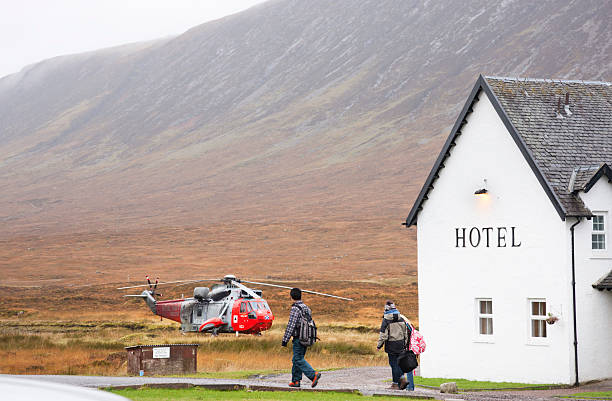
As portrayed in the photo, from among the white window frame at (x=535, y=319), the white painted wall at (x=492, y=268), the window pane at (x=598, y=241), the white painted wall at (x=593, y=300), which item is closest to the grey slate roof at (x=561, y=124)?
the white painted wall at (x=492, y=268)

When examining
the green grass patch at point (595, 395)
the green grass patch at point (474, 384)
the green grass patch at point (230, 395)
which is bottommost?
the green grass patch at point (474, 384)

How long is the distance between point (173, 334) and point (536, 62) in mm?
153174

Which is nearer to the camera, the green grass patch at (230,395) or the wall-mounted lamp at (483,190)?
the green grass patch at (230,395)

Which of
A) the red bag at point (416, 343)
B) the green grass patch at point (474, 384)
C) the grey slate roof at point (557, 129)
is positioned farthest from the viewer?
the grey slate roof at point (557, 129)

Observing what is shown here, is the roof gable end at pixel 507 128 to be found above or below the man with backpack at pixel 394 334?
above

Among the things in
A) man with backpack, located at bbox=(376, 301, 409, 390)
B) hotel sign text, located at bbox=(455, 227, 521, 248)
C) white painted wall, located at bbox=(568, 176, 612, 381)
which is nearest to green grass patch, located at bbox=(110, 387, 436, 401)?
man with backpack, located at bbox=(376, 301, 409, 390)

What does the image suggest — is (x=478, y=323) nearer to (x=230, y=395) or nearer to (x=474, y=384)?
(x=474, y=384)

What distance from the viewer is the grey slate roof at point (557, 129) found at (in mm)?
25656

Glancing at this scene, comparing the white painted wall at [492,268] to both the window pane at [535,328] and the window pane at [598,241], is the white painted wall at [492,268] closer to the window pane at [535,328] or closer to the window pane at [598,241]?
the window pane at [535,328]

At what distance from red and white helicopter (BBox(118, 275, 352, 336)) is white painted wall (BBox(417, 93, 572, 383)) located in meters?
8.87

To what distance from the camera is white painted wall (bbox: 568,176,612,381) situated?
82.4 feet

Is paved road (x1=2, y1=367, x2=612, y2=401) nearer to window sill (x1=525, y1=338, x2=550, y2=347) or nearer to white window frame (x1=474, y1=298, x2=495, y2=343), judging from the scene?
window sill (x1=525, y1=338, x2=550, y2=347)

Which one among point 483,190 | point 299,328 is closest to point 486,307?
→ point 483,190

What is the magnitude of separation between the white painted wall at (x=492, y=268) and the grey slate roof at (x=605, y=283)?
3.57 feet
